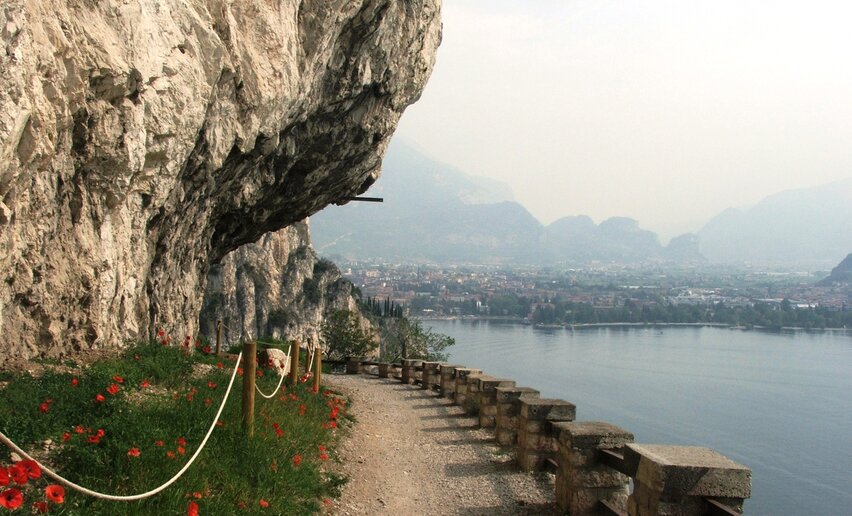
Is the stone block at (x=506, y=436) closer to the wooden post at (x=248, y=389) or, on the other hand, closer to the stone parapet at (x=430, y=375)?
the wooden post at (x=248, y=389)

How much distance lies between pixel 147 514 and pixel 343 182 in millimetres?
17778

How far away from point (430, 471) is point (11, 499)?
21.2 feet

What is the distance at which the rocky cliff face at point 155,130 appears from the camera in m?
7.59

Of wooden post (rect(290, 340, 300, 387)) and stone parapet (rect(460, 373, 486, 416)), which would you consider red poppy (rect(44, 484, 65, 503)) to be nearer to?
wooden post (rect(290, 340, 300, 387))

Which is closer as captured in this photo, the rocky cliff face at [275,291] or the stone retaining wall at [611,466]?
the stone retaining wall at [611,466]

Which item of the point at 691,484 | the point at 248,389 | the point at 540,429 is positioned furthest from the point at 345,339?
the point at 691,484

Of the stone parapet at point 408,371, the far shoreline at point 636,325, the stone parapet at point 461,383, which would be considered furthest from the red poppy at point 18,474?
the far shoreline at point 636,325

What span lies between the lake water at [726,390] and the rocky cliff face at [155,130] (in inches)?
833

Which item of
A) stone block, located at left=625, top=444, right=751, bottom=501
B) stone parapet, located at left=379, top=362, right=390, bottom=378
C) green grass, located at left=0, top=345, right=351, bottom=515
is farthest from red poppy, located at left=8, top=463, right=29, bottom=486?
stone parapet, located at left=379, top=362, right=390, bottom=378

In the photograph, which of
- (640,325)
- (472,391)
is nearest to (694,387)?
(472,391)

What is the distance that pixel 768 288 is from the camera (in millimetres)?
174125

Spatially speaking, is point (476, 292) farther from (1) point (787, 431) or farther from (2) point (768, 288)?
(1) point (787, 431)

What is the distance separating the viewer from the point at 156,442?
5.76 meters

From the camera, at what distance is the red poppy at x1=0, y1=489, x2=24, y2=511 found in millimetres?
3811
